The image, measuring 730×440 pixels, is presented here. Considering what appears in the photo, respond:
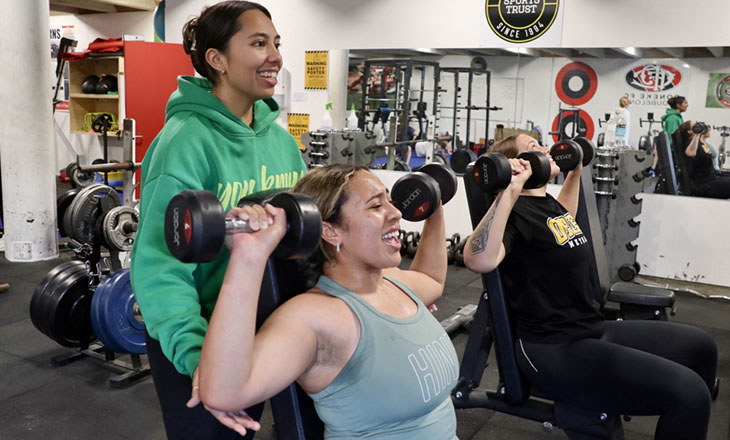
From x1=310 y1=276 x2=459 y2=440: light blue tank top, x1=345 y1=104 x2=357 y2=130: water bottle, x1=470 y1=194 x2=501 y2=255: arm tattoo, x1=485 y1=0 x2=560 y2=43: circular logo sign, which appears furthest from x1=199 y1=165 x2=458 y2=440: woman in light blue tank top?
x1=345 y1=104 x2=357 y2=130: water bottle

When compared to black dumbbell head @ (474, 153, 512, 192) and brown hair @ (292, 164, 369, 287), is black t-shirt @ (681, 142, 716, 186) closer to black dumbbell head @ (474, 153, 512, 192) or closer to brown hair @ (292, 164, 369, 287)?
black dumbbell head @ (474, 153, 512, 192)

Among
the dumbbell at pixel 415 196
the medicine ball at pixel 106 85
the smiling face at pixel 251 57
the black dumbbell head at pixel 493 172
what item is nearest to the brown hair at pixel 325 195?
the dumbbell at pixel 415 196

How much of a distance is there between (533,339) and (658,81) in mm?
3212

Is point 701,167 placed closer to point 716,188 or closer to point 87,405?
point 716,188

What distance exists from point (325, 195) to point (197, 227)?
47 centimetres

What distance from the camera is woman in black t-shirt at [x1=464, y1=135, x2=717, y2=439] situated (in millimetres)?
1604

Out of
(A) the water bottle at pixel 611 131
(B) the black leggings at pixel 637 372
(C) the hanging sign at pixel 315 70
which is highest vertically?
(C) the hanging sign at pixel 315 70

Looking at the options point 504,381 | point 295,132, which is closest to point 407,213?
point 504,381

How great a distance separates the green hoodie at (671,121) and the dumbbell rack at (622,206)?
0.29 m

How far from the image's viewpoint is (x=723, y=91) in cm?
419

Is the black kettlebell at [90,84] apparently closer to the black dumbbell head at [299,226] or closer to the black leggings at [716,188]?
the black leggings at [716,188]

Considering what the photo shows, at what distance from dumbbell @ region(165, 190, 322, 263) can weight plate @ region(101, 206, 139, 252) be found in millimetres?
2184

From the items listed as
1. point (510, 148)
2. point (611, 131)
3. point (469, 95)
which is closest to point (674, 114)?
point (611, 131)

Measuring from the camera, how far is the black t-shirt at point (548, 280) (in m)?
1.81
